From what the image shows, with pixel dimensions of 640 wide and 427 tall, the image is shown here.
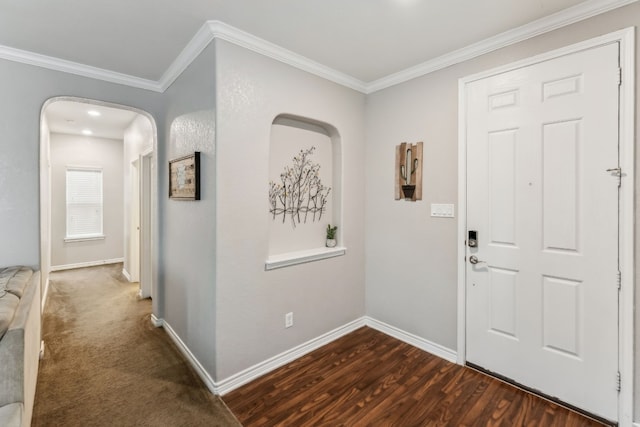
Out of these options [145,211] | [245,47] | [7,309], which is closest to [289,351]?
[7,309]

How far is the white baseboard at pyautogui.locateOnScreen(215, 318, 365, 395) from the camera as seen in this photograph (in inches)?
84.0

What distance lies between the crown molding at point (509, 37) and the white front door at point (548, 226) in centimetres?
22

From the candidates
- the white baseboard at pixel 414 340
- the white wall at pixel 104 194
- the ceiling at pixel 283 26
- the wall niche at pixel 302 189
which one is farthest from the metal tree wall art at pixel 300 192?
the white wall at pixel 104 194

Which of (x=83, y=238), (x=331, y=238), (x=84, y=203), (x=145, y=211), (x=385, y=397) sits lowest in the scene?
(x=385, y=397)

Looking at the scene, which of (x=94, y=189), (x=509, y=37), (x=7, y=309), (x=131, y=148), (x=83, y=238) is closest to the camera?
(x=7, y=309)

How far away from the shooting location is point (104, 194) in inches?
243

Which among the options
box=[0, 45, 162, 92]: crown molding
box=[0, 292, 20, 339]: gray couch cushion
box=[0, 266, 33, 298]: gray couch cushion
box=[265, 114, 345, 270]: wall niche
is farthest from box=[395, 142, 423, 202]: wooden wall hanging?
box=[0, 266, 33, 298]: gray couch cushion

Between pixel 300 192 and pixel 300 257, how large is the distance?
615 millimetres

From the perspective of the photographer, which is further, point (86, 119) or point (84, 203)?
point (84, 203)

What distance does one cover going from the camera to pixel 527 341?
2.11m

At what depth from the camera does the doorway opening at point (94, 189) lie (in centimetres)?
Result: 464

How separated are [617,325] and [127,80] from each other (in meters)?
4.26

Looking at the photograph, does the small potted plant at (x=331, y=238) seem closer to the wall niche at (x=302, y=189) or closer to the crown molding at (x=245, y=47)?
the wall niche at (x=302, y=189)

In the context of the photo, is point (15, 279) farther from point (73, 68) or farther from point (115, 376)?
point (73, 68)
